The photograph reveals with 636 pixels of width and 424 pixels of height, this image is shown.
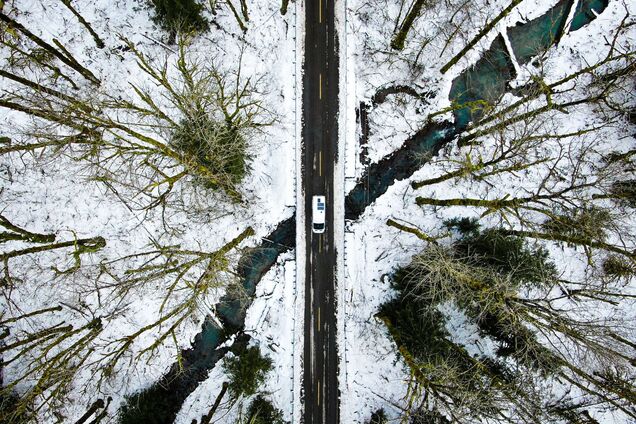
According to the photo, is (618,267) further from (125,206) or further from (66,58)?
(66,58)

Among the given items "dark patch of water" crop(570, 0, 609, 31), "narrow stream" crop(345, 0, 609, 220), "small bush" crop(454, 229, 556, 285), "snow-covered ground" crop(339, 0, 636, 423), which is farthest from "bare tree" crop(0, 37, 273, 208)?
"dark patch of water" crop(570, 0, 609, 31)

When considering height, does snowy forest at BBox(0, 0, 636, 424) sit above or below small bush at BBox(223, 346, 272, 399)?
above

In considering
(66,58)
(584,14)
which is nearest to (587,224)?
(584,14)

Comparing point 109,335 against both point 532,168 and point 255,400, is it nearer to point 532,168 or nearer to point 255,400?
point 255,400

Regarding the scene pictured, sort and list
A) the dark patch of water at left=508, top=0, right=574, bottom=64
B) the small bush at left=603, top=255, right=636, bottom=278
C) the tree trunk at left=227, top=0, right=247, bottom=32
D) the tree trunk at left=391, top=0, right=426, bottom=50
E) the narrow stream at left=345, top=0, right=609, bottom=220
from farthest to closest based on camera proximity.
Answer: the dark patch of water at left=508, top=0, right=574, bottom=64 < the narrow stream at left=345, top=0, right=609, bottom=220 < the small bush at left=603, top=255, right=636, bottom=278 < the tree trunk at left=227, top=0, right=247, bottom=32 < the tree trunk at left=391, top=0, right=426, bottom=50

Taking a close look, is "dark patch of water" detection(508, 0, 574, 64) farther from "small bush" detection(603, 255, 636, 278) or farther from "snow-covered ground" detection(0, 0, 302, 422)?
"snow-covered ground" detection(0, 0, 302, 422)

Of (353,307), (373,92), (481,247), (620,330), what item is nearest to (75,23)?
(373,92)
